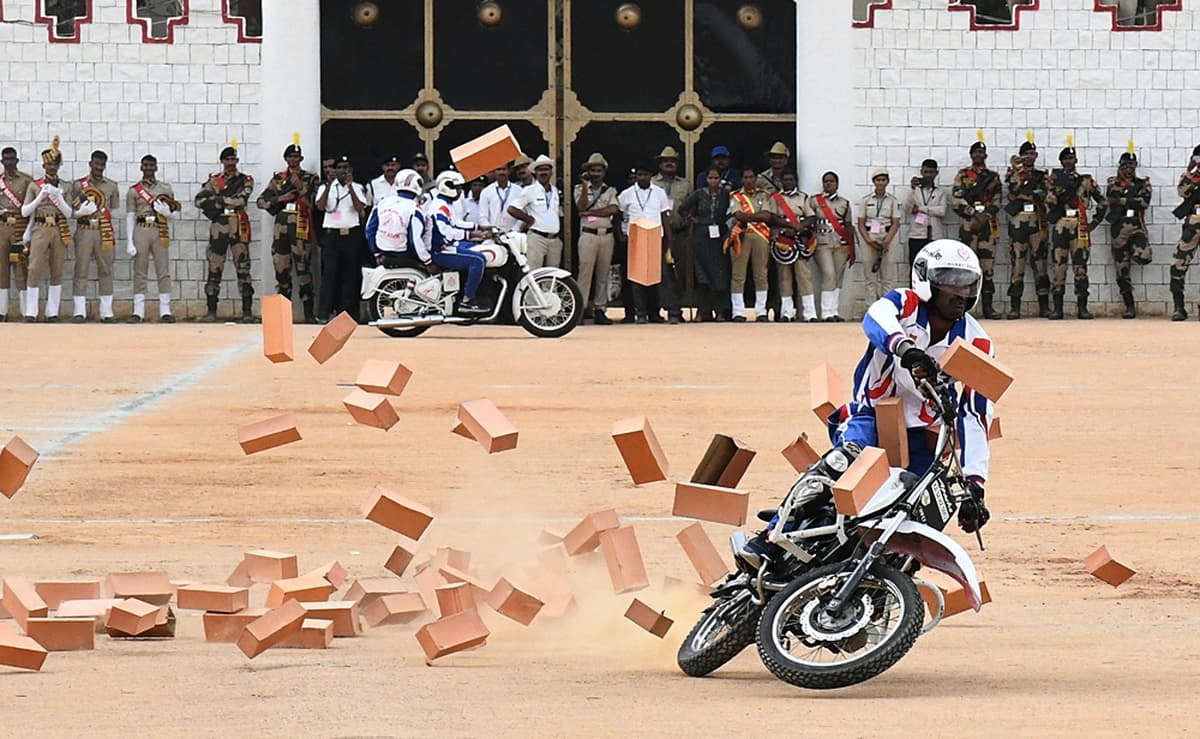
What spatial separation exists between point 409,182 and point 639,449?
1433 centimetres

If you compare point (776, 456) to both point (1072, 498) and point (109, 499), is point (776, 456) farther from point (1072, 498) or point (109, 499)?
point (109, 499)

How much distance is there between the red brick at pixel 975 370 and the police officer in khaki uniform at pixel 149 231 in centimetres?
2108

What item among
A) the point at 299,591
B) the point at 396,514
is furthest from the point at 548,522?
the point at 299,591

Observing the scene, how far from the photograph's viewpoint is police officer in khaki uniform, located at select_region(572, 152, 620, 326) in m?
27.1

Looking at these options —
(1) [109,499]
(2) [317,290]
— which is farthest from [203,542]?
(2) [317,290]

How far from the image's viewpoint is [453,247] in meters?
23.1

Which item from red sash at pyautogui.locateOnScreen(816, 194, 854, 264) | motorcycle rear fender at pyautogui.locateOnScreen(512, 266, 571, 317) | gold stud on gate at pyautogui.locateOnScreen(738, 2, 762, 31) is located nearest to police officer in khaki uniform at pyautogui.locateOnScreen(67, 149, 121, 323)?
motorcycle rear fender at pyautogui.locateOnScreen(512, 266, 571, 317)

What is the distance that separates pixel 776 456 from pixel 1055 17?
1667 cm

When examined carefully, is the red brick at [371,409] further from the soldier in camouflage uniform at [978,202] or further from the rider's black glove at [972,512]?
the soldier in camouflage uniform at [978,202]

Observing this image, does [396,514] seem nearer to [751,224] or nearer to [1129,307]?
[751,224]

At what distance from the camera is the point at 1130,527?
35.4ft

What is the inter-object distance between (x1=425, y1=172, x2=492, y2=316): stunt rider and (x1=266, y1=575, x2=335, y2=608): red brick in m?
14.4

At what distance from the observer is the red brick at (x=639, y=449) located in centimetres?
830

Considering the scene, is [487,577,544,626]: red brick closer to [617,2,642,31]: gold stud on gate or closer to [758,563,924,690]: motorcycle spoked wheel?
[758,563,924,690]: motorcycle spoked wheel
